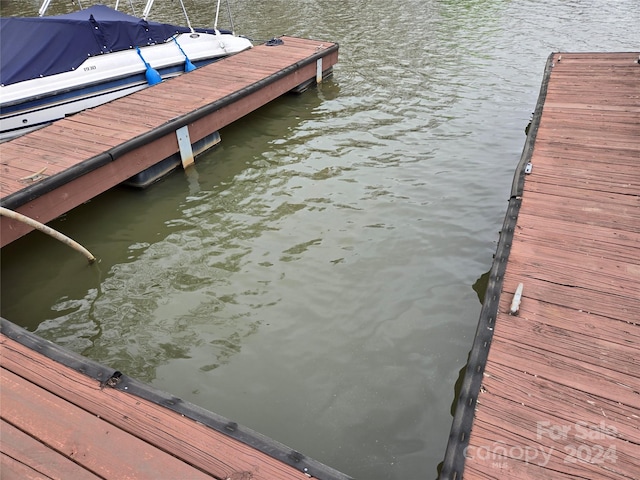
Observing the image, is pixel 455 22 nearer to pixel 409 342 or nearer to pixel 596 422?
pixel 409 342

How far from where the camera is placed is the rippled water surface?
13.6 ft

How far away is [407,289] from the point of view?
17.3ft

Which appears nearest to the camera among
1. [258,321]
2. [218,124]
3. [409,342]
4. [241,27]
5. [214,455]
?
[214,455]

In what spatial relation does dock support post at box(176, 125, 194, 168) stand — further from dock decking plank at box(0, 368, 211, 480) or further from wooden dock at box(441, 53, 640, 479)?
wooden dock at box(441, 53, 640, 479)

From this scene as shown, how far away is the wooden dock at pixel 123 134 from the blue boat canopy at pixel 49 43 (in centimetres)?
130

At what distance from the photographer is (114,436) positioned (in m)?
3.00

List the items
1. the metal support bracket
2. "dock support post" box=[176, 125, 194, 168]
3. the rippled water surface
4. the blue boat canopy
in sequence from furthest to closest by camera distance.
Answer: the metal support bracket → the blue boat canopy → "dock support post" box=[176, 125, 194, 168] → the rippled water surface

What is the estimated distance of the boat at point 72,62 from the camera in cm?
800

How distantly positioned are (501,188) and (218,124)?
15.6 feet

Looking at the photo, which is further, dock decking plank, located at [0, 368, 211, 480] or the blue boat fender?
the blue boat fender

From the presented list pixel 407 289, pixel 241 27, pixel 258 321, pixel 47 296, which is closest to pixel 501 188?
pixel 407 289

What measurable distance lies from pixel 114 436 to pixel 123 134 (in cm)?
508

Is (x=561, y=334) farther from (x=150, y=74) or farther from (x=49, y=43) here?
(x=49, y=43)

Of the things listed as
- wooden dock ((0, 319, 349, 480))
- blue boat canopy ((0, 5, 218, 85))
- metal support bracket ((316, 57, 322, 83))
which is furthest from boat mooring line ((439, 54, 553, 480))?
blue boat canopy ((0, 5, 218, 85))
